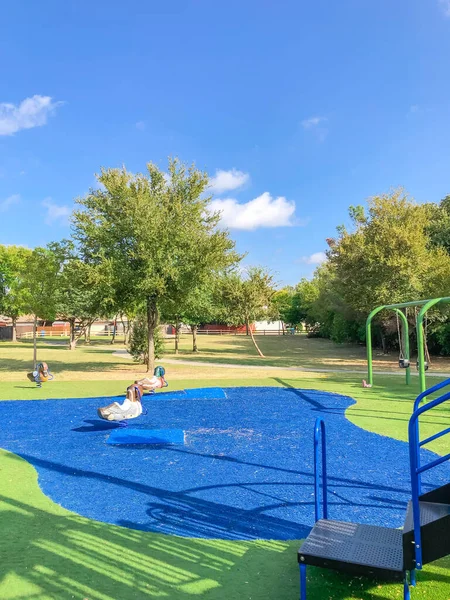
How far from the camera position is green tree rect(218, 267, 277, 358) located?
3164 cm

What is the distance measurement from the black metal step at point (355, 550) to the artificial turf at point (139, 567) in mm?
498

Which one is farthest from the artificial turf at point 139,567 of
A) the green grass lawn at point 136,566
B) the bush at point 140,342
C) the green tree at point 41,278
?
the green tree at point 41,278

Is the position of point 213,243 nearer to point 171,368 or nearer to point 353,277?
point 171,368

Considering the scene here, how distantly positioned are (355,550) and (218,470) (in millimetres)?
4116

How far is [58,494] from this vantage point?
6422 mm

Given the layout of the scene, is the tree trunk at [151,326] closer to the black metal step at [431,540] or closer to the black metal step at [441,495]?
the black metal step at [441,495]

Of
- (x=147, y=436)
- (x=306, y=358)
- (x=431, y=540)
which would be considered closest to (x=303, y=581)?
(x=431, y=540)

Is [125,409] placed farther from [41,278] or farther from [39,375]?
[41,278]

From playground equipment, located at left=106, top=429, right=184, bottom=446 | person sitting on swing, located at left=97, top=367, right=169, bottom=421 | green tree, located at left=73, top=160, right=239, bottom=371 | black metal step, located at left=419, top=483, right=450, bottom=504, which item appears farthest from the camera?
green tree, located at left=73, top=160, right=239, bottom=371

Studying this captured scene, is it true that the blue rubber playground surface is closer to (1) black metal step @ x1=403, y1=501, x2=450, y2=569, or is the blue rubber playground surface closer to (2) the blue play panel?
(2) the blue play panel

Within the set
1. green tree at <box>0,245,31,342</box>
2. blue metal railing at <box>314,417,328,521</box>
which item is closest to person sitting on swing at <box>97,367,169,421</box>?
blue metal railing at <box>314,417,328,521</box>

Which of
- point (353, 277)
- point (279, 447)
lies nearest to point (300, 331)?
point (353, 277)

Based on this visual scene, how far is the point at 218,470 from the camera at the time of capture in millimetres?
7434

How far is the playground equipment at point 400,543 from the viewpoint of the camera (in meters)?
3.25
